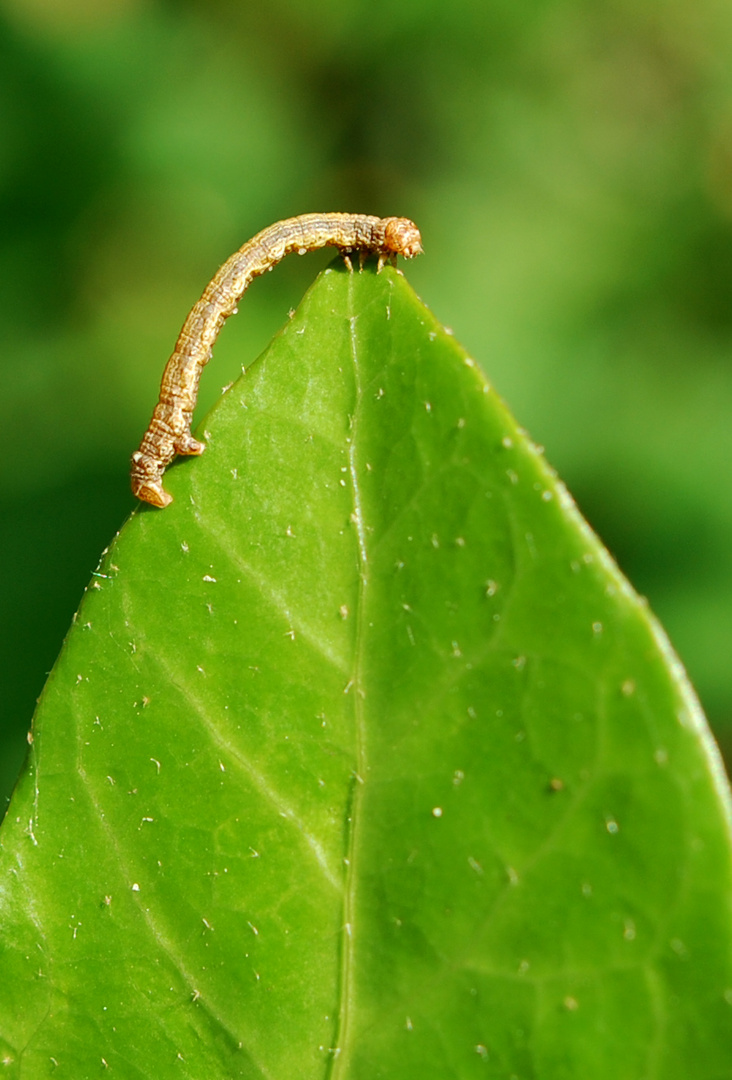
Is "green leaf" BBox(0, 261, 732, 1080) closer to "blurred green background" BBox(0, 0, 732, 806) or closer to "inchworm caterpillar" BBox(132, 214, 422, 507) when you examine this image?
"inchworm caterpillar" BBox(132, 214, 422, 507)

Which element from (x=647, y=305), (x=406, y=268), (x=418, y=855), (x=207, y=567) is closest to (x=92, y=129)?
(x=406, y=268)

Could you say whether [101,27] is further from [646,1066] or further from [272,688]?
[646,1066]

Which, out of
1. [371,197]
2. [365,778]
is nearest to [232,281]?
[365,778]

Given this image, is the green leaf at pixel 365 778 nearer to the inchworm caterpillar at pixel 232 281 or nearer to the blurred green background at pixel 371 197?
the inchworm caterpillar at pixel 232 281

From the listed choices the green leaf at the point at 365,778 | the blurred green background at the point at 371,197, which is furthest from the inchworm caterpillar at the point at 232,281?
the blurred green background at the point at 371,197

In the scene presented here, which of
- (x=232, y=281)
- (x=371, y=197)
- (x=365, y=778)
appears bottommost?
(x=365, y=778)

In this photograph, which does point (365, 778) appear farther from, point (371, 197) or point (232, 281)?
point (371, 197)

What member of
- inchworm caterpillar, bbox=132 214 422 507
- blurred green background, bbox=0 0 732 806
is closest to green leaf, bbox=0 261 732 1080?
inchworm caterpillar, bbox=132 214 422 507
